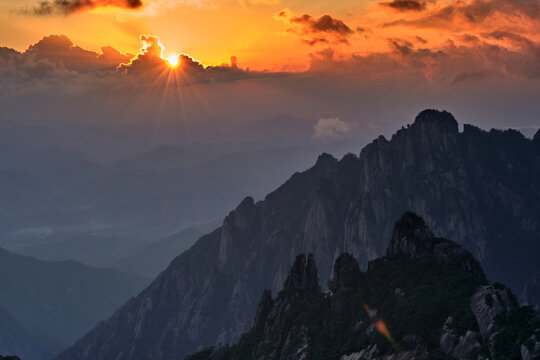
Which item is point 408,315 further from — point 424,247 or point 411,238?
point 411,238

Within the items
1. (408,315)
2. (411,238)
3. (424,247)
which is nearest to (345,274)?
(411,238)

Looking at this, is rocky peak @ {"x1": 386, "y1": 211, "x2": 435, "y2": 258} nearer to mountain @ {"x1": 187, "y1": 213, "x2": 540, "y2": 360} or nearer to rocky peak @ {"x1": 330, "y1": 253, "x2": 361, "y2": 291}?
mountain @ {"x1": 187, "y1": 213, "x2": 540, "y2": 360}

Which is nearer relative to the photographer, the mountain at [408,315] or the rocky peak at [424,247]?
the mountain at [408,315]

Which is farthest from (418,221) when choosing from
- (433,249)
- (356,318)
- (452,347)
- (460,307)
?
(452,347)

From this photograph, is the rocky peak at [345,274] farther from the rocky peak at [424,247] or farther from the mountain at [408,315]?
the rocky peak at [424,247]

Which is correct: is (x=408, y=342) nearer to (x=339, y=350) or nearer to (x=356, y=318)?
(x=339, y=350)

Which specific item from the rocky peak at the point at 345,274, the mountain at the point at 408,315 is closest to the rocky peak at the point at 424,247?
the mountain at the point at 408,315

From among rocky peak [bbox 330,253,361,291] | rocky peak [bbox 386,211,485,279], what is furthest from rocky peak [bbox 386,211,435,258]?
rocky peak [bbox 330,253,361,291]
